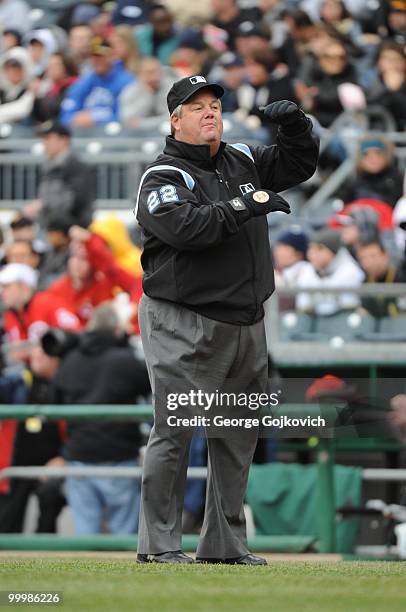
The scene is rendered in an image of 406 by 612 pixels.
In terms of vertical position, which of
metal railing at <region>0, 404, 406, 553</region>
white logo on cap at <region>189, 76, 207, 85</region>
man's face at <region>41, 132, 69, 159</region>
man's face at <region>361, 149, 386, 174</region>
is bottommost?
metal railing at <region>0, 404, 406, 553</region>

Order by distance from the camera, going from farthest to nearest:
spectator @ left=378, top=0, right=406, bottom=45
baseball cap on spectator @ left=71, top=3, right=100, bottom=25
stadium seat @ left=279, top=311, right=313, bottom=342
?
baseball cap on spectator @ left=71, top=3, right=100, bottom=25 → spectator @ left=378, top=0, right=406, bottom=45 → stadium seat @ left=279, top=311, right=313, bottom=342

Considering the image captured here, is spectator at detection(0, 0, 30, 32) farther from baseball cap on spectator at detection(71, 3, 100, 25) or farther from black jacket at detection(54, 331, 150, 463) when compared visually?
black jacket at detection(54, 331, 150, 463)

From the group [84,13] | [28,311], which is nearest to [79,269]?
[28,311]

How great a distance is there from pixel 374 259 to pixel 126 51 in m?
4.88

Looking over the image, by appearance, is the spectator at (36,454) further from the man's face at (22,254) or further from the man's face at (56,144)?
the man's face at (56,144)

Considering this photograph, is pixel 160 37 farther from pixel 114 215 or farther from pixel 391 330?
pixel 391 330

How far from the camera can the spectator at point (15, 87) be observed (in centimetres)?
1492

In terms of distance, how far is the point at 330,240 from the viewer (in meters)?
11.0

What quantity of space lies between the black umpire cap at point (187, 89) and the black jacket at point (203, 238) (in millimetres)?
168

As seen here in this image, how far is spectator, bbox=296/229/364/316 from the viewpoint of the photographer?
10.5 m

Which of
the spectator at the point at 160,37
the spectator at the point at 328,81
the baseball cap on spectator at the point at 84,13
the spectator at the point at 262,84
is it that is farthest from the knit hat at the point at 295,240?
the baseball cap on spectator at the point at 84,13

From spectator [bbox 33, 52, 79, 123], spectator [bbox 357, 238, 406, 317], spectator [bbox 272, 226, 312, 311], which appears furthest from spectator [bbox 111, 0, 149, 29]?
spectator [bbox 357, 238, 406, 317]

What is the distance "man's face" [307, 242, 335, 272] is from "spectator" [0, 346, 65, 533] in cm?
231

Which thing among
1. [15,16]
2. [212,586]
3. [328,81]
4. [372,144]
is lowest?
[212,586]
